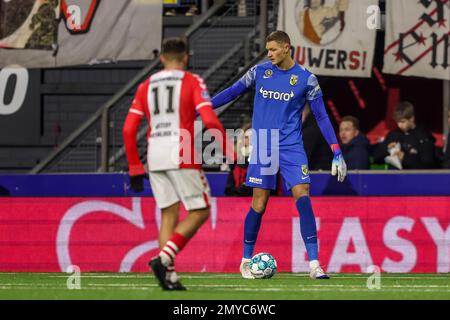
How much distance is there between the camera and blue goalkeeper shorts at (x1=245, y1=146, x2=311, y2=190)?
1275cm

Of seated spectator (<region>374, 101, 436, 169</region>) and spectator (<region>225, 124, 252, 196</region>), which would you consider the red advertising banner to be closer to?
spectator (<region>225, 124, 252, 196</region>)

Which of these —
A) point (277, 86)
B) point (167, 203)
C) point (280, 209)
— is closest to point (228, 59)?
point (280, 209)

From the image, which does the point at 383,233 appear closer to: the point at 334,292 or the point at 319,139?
the point at 319,139

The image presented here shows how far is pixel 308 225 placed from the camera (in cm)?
1273

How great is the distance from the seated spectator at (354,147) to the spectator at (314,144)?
27 cm

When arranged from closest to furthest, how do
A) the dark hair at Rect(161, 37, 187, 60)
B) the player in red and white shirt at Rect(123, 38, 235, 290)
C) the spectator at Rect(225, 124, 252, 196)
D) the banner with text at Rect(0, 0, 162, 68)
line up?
the player in red and white shirt at Rect(123, 38, 235, 290)
the dark hair at Rect(161, 37, 187, 60)
the spectator at Rect(225, 124, 252, 196)
the banner with text at Rect(0, 0, 162, 68)

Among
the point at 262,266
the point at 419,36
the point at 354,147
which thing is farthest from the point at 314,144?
the point at 262,266

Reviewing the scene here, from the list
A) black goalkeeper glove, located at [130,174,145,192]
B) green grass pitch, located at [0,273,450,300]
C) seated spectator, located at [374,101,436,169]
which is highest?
seated spectator, located at [374,101,436,169]

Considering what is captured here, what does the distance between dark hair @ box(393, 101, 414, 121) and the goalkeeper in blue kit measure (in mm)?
3598

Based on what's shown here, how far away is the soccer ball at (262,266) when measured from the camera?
41.5ft

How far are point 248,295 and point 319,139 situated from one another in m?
6.79

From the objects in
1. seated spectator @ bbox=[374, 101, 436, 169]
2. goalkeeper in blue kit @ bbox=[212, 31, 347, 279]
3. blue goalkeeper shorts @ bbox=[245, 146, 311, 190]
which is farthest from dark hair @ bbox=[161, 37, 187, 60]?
seated spectator @ bbox=[374, 101, 436, 169]

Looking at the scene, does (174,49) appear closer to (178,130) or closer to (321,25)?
(178,130)

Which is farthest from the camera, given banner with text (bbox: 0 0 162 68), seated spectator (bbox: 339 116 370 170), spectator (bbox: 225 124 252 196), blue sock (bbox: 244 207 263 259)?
banner with text (bbox: 0 0 162 68)
